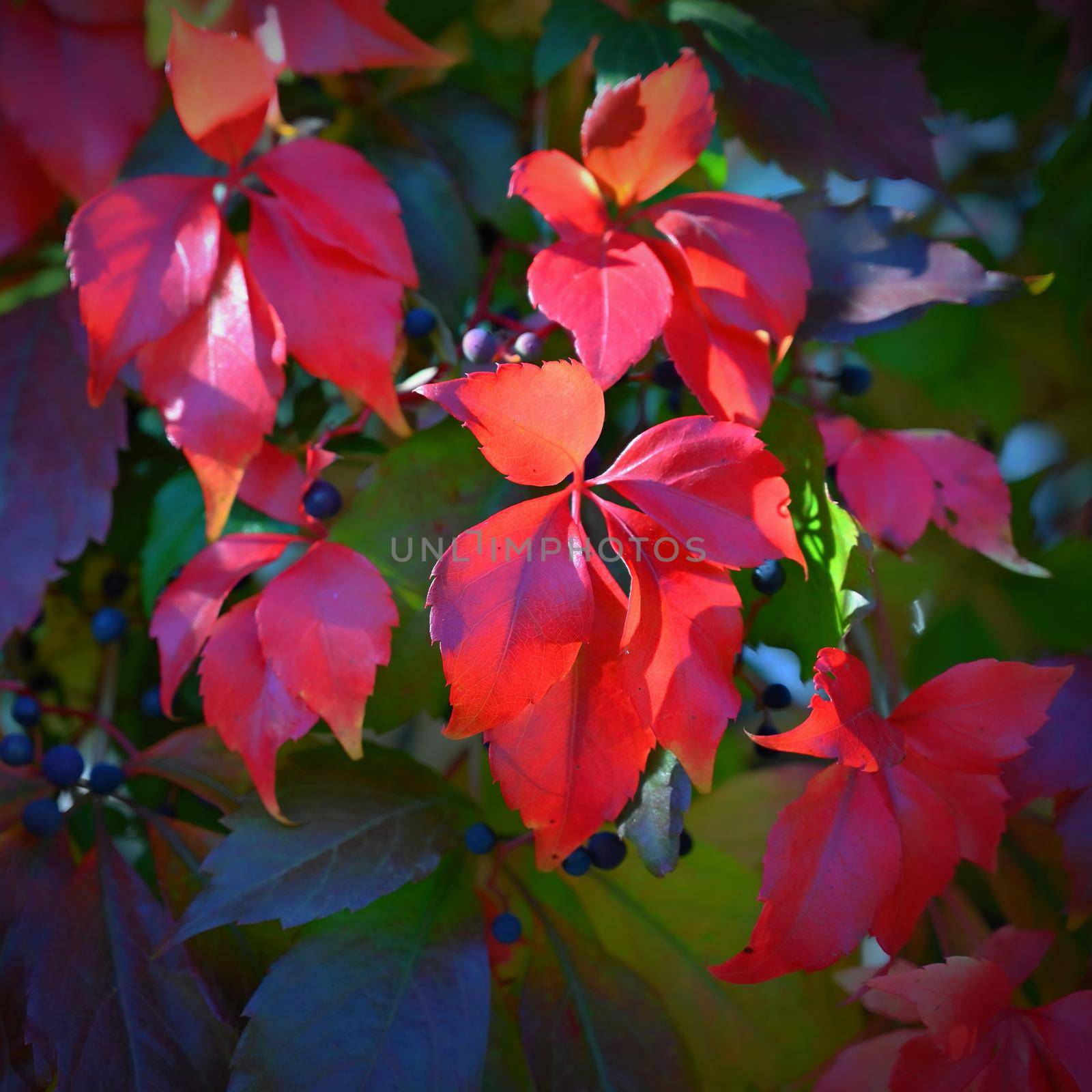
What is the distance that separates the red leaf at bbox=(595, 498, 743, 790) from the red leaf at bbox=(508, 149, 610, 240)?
0.13 m

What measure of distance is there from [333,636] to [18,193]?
367 mm

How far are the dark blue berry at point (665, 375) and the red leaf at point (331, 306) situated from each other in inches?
4.7

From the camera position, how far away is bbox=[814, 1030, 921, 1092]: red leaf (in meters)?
0.42

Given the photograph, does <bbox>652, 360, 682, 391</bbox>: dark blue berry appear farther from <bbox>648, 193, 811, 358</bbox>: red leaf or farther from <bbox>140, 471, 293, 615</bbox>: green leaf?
<bbox>140, 471, 293, 615</bbox>: green leaf

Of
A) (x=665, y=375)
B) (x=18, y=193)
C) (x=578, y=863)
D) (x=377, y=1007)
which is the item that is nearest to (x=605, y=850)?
(x=578, y=863)

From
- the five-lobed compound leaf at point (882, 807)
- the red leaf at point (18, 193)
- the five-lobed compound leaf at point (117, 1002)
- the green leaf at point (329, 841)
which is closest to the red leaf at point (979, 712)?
the five-lobed compound leaf at point (882, 807)

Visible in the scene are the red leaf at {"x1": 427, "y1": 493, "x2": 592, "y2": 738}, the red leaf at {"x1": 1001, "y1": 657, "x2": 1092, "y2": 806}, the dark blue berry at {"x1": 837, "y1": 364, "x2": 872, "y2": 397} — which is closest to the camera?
the red leaf at {"x1": 427, "y1": 493, "x2": 592, "y2": 738}

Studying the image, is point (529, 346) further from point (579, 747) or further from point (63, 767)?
point (63, 767)

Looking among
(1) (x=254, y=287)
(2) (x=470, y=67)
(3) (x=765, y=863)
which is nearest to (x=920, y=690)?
(3) (x=765, y=863)

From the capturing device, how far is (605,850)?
443mm

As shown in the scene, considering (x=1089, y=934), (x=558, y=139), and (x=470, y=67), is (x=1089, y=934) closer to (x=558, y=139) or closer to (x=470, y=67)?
(x=558, y=139)

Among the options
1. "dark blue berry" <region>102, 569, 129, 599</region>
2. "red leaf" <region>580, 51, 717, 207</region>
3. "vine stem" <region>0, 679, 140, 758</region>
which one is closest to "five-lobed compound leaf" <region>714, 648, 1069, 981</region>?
"red leaf" <region>580, 51, 717, 207</region>

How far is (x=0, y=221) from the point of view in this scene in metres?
0.54

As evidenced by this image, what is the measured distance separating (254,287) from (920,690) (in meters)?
0.33
